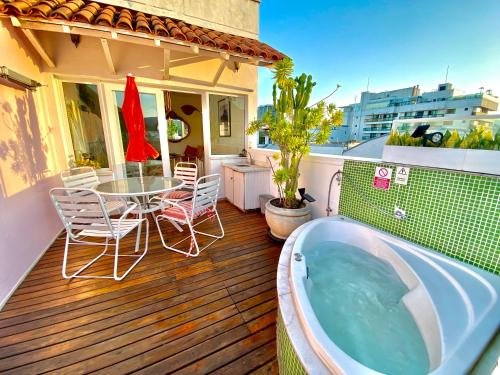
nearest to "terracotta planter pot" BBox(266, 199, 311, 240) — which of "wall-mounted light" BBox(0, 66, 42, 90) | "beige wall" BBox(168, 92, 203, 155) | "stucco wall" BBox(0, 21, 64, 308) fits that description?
"stucco wall" BBox(0, 21, 64, 308)

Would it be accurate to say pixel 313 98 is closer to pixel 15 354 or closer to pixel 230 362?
pixel 230 362

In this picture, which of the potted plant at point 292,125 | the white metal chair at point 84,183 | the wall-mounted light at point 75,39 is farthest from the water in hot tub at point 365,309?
the wall-mounted light at point 75,39

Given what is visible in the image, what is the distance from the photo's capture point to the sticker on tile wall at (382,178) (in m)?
1.94

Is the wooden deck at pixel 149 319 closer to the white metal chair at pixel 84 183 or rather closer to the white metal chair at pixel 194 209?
the white metal chair at pixel 194 209

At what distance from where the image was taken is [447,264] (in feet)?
4.85

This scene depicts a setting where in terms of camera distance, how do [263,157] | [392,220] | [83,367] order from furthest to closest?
[263,157], [392,220], [83,367]

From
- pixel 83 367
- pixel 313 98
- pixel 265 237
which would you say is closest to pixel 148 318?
pixel 83 367

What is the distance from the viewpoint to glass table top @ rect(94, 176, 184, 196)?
212 cm

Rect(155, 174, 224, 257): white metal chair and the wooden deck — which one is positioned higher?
Rect(155, 174, 224, 257): white metal chair

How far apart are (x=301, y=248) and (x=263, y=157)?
2.49m

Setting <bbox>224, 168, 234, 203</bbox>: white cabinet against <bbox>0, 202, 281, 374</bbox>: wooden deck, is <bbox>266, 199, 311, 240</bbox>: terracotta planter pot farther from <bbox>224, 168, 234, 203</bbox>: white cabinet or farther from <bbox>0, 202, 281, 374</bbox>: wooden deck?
<bbox>224, 168, 234, 203</bbox>: white cabinet

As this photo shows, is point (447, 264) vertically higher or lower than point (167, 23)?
lower

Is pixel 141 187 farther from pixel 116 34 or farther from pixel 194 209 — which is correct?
pixel 116 34

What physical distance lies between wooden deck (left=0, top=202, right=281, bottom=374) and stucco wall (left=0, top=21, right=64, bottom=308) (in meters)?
0.28
